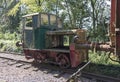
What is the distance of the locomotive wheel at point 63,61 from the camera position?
32.8 ft

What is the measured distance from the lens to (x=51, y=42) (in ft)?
36.7

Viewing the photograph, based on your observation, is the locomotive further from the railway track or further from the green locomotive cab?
the railway track

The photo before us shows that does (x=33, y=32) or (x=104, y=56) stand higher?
(x=33, y=32)

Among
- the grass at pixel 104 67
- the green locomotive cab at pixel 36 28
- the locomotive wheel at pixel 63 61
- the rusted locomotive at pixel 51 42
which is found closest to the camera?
the grass at pixel 104 67

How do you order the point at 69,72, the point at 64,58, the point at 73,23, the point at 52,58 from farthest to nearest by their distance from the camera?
the point at 73,23
the point at 52,58
the point at 64,58
the point at 69,72

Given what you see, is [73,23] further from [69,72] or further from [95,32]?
[69,72]

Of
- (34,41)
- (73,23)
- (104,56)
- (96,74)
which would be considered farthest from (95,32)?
(96,74)

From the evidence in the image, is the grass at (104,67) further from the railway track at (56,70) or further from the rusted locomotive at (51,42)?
the rusted locomotive at (51,42)

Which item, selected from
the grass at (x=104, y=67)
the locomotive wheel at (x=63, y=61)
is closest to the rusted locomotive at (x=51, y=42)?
the locomotive wheel at (x=63, y=61)

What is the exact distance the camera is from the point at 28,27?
37.2 feet

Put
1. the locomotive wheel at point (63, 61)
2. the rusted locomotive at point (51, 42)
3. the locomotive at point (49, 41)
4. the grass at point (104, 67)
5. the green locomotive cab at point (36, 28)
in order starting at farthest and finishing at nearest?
the green locomotive cab at point (36, 28)
the locomotive wheel at point (63, 61)
the locomotive at point (49, 41)
the rusted locomotive at point (51, 42)
the grass at point (104, 67)

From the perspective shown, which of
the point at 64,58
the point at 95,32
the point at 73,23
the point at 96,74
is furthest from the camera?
the point at 73,23

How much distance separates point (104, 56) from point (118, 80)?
3.81 metres

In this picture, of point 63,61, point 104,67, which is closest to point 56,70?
point 63,61
